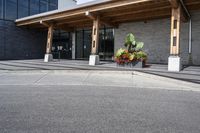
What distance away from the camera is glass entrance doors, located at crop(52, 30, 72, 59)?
31.5 metres

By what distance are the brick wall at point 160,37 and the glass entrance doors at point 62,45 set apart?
956 centimetres

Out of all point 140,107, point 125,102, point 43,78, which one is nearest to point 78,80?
point 43,78

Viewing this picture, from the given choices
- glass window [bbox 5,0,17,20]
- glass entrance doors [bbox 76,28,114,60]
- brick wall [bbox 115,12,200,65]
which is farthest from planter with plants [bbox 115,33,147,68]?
glass window [bbox 5,0,17,20]

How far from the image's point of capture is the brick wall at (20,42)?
28.2 meters

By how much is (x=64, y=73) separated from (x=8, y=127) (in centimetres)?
962

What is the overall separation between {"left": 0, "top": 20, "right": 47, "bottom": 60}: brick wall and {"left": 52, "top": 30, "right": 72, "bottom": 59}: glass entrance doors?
165cm

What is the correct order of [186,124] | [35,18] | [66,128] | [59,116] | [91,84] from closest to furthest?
[66,128] → [186,124] → [59,116] → [91,84] → [35,18]

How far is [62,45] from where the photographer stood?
3231 cm

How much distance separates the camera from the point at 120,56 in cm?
1772

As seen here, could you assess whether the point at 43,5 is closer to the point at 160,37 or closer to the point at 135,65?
the point at 160,37

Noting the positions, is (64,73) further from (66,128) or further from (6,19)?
(6,19)

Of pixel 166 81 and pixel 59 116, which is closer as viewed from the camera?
pixel 59 116

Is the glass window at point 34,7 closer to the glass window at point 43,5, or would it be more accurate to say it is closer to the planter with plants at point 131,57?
the glass window at point 43,5

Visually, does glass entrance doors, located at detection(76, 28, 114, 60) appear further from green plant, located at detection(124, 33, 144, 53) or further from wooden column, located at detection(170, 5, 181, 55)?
wooden column, located at detection(170, 5, 181, 55)
